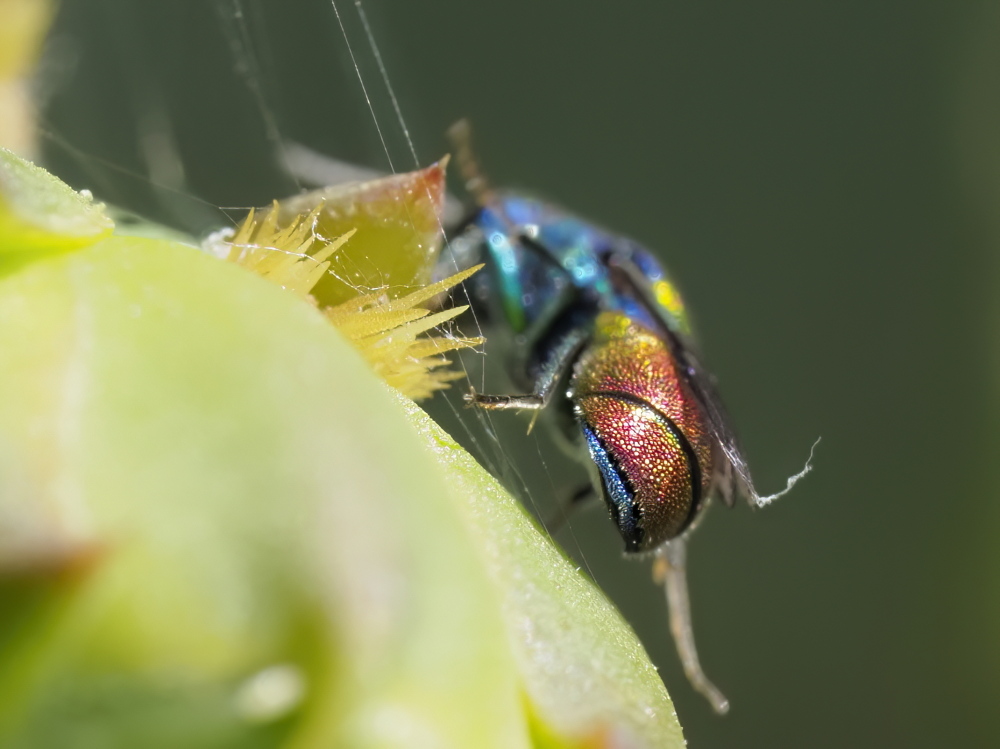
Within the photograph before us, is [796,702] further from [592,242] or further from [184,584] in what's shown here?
[184,584]

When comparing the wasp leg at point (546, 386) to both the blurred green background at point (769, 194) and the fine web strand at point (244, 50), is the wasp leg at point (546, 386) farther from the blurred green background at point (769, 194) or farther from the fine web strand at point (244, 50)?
the fine web strand at point (244, 50)

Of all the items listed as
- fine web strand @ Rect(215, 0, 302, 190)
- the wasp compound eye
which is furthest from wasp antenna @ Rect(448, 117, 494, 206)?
fine web strand @ Rect(215, 0, 302, 190)

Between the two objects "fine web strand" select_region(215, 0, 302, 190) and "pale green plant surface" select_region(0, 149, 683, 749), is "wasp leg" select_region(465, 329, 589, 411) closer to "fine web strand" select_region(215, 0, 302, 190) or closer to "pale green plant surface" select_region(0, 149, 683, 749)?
"pale green plant surface" select_region(0, 149, 683, 749)

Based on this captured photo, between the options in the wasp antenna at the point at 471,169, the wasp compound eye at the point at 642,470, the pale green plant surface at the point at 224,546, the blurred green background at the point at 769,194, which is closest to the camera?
the pale green plant surface at the point at 224,546

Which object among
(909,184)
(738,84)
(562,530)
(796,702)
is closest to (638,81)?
(738,84)

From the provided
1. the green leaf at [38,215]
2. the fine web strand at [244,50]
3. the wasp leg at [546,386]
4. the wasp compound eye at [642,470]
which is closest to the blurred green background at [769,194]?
the fine web strand at [244,50]

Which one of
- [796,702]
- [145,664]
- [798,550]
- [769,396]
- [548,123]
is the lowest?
[796,702]
